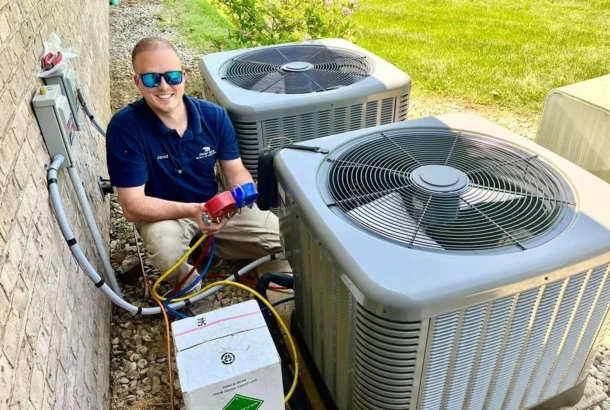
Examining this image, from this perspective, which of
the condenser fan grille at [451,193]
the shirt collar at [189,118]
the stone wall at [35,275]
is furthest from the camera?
the shirt collar at [189,118]

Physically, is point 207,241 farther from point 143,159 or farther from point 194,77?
point 194,77

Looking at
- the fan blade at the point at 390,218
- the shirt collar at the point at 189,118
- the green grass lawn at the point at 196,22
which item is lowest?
the green grass lawn at the point at 196,22

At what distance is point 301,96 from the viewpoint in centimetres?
235

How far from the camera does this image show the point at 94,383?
180 centimetres

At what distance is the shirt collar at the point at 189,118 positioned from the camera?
7.19 feet

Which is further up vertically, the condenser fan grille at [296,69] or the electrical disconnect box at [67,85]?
the electrical disconnect box at [67,85]

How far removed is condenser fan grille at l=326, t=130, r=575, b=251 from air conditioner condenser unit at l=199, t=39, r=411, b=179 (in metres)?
0.59

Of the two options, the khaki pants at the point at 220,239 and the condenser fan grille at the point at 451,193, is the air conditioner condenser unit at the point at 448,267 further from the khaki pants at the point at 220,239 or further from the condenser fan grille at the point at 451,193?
the khaki pants at the point at 220,239

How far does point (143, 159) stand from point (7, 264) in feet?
3.30

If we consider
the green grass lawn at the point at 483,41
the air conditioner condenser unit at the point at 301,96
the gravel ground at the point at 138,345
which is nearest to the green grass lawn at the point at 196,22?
the green grass lawn at the point at 483,41

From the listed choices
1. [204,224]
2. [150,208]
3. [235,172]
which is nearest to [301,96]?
[235,172]

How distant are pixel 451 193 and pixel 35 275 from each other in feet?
3.97

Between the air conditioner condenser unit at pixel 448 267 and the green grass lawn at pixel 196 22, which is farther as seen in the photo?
the green grass lawn at pixel 196 22

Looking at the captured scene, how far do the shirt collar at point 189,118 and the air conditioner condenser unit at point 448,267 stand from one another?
661 millimetres
